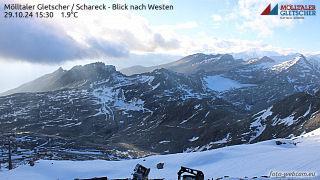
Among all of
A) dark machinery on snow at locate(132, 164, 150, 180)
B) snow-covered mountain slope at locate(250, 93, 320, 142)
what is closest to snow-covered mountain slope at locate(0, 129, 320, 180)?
dark machinery on snow at locate(132, 164, 150, 180)

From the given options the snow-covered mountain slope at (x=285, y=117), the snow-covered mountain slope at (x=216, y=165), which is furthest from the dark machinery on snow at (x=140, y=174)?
the snow-covered mountain slope at (x=285, y=117)

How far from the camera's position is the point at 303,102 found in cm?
8738

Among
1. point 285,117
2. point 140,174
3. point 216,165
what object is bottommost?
point 285,117

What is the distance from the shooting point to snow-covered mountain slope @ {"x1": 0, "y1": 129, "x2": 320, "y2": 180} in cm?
1896

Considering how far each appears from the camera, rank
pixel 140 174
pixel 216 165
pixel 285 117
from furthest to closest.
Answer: pixel 285 117 → pixel 216 165 → pixel 140 174

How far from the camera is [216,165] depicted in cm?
2344

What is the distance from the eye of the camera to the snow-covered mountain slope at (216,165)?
1896 centimetres

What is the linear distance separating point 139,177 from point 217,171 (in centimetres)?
1162

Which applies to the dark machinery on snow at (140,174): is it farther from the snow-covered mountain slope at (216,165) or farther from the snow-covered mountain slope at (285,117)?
the snow-covered mountain slope at (285,117)

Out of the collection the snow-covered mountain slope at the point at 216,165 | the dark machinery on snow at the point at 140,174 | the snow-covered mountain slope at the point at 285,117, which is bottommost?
the snow-covered mountain slope at the point at 285,117

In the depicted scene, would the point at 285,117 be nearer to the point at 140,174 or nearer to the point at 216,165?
the point at 216,165

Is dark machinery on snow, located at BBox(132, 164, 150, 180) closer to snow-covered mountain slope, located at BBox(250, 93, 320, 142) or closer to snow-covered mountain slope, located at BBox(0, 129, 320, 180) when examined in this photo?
snow-covered mountain slope, located at BBox(0, 129, 320, 180)

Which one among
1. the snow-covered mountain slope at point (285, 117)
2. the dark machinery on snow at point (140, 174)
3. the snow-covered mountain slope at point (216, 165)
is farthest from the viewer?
the snow-covered mountain slope at point (285, 117)

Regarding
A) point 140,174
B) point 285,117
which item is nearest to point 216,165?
point 140,174
